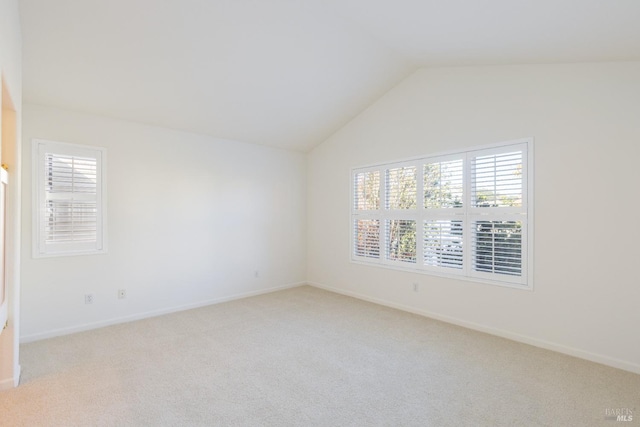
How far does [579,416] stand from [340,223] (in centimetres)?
376

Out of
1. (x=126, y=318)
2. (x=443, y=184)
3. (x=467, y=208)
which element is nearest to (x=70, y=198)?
(x=126, y=318)

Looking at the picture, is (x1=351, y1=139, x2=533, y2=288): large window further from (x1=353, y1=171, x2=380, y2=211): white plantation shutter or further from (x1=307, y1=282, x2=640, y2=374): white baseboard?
(x1=307, y1=282, x2=640, y2=374): white baseboard

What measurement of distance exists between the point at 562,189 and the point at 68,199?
5270mm

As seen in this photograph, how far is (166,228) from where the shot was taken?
14.3 ft

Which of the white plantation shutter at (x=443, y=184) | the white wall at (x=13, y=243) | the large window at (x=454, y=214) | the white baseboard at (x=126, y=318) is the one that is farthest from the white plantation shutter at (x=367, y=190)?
the white wall at (x=13, y=243)

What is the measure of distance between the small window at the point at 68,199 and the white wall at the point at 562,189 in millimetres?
3997

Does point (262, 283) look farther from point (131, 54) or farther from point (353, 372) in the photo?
point (131, 54)

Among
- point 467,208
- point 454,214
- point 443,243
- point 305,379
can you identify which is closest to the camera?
point 305,379

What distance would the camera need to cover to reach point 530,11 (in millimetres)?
2297

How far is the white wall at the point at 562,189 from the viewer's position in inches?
110

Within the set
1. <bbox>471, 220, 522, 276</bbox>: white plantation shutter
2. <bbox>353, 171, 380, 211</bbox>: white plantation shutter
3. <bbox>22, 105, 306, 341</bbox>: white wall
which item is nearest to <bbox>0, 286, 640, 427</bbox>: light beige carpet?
<bbox>22, 105, 306, 341</bbox>: white wall

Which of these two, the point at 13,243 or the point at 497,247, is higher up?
the point at 13,243

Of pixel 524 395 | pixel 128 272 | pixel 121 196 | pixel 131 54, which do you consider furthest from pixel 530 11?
pixel 128 272

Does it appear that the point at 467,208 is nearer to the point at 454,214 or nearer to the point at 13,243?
the point at 454,214
